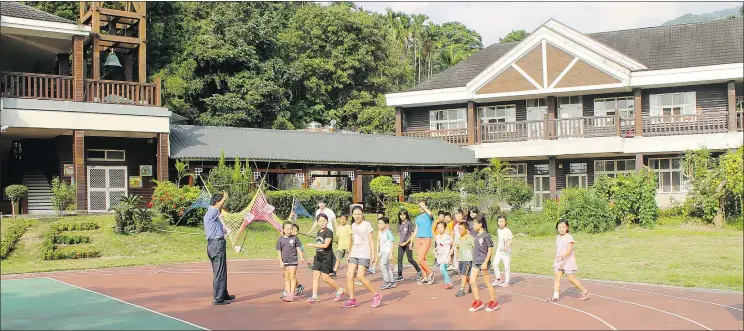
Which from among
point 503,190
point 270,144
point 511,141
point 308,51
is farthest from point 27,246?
point 308,51

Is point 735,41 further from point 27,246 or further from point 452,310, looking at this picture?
point 27,246

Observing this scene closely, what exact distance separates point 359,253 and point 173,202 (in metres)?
12.5

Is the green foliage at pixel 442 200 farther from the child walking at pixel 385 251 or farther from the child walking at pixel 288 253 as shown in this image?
Result: the child walking at pixel 288 253

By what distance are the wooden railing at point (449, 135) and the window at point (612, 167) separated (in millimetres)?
5814

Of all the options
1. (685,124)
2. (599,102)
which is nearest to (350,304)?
(685,124)

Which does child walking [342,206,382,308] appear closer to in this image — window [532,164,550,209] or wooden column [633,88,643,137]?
wooden column [633,88,643,137]

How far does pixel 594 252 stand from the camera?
19.9m

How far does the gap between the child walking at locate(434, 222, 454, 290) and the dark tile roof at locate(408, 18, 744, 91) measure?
19.3 meters

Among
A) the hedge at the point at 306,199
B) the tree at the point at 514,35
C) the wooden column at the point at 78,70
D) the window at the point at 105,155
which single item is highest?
the tree at the point at 514,35

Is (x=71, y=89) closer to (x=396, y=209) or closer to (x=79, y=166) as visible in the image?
(x=79, y=166)

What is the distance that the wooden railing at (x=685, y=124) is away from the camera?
28.2m

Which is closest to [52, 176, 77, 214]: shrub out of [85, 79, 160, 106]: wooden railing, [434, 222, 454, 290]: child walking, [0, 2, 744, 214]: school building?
[0, 2, 744, 214]: school building

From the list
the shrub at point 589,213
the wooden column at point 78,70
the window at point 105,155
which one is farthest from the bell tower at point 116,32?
the shrub at point 589,213

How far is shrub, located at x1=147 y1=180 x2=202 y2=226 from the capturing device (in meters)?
23.1
